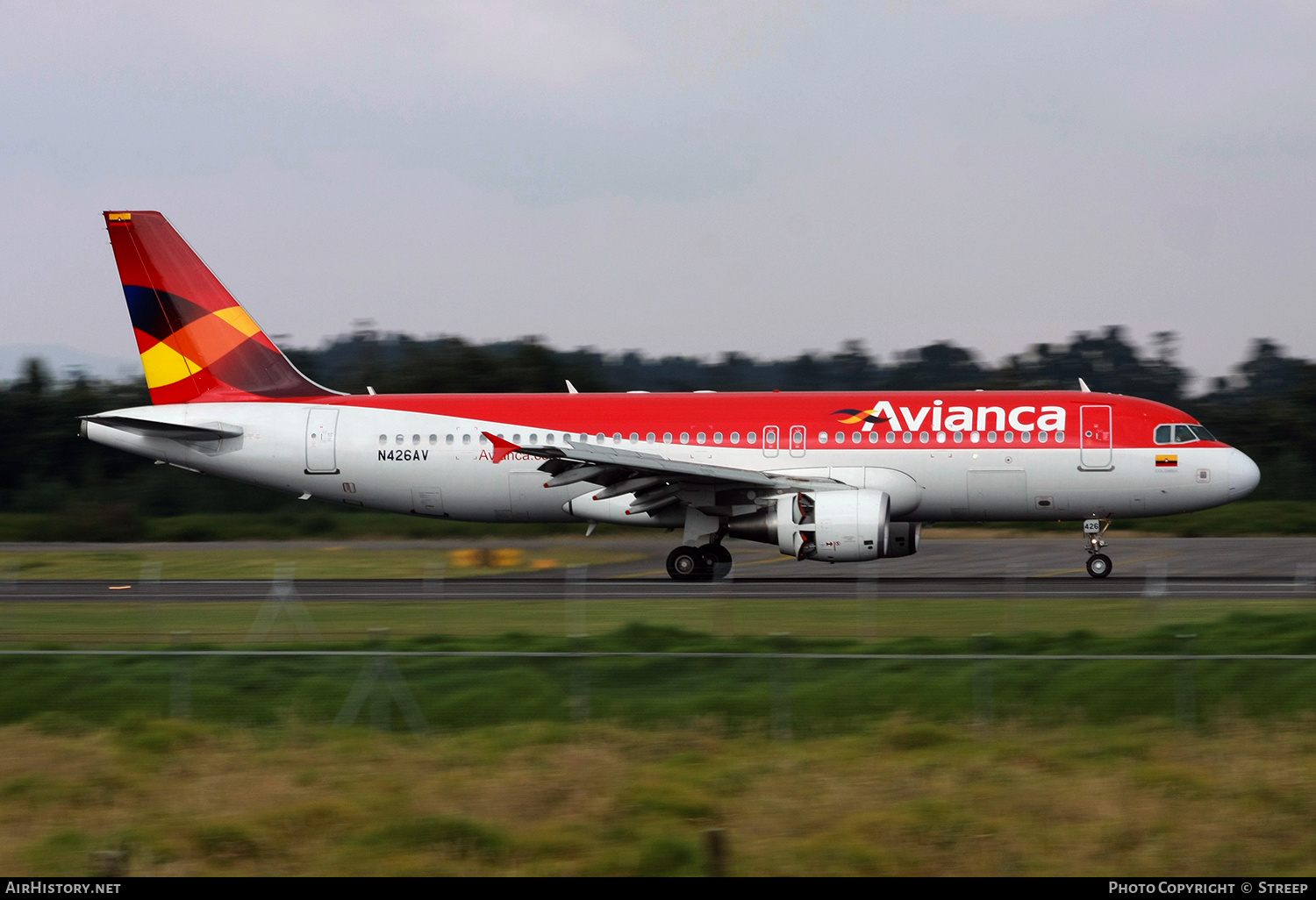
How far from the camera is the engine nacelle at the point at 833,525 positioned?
2591cm

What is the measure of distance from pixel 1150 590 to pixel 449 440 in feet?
49.3

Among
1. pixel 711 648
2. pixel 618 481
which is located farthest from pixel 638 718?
pixel 618 481

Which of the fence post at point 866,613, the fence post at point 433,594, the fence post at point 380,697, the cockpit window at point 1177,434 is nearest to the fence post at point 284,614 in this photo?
the fence post at point 433,594

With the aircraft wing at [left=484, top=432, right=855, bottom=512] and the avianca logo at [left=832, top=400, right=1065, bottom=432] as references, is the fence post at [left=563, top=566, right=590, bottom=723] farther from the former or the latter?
the avianca logo at [left=832, top=400, right=1065, bottom=432]

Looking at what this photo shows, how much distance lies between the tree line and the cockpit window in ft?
27.8

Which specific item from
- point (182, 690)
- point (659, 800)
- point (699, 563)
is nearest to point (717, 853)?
point (659, 800)

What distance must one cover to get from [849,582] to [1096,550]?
523 centimetres

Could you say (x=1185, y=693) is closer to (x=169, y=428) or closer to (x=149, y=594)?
(x=149, y=594)

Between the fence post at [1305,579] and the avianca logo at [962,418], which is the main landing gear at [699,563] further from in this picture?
the fence post at [1305,579]

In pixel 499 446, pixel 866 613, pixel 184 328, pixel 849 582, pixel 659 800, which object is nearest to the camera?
pixel 659 800

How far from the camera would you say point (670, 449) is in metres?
29.0

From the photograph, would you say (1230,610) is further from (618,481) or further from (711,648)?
(618,481)

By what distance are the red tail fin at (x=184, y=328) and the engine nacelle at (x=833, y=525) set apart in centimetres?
1197
